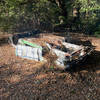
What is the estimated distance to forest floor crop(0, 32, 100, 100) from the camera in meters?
3.80

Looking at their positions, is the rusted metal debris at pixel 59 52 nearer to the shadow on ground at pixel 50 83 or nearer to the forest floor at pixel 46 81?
the forest floor at pixel 46 81

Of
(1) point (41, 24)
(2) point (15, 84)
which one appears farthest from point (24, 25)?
(2) point (15, 84)

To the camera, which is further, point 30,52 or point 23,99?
point 30,52

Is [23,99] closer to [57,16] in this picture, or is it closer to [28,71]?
[28,71]

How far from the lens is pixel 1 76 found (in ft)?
15.8

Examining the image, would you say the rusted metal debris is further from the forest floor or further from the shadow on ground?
the shadow on ground

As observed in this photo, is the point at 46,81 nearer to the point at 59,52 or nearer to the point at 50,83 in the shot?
the point at 50,83

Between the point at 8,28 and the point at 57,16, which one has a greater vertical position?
the point at 57,16

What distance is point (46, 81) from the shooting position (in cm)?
444

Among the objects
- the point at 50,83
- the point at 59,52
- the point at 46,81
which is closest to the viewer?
the point at 50,83

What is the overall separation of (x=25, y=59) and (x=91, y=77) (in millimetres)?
3368

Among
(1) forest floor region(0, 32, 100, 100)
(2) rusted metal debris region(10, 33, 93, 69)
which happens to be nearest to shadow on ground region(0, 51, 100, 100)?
(1) forest floor region(0, 32, 100, 100)

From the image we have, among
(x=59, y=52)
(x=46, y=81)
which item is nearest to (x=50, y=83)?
(x=46, y=81)

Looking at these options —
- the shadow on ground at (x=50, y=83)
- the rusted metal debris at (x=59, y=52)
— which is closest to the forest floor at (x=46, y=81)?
the shadow on ground at (x=50, y=83)
